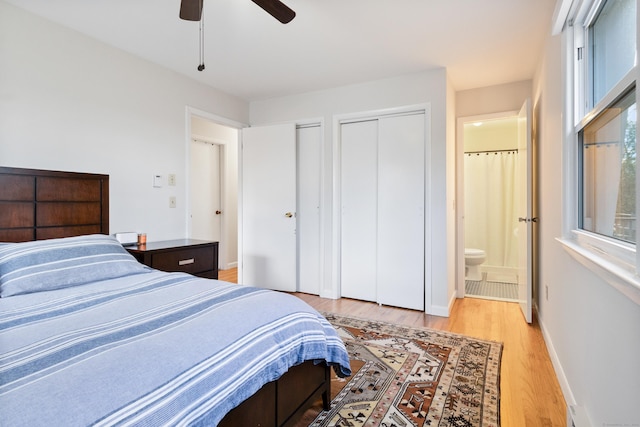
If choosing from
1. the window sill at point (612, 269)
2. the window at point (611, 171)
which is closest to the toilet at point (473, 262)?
the window at point (611, 171)

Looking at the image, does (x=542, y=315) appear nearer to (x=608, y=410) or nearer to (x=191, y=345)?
(x=608, y=410)

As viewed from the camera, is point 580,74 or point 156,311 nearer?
point 156,311

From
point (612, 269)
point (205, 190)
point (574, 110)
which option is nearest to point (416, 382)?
point (612, 269)

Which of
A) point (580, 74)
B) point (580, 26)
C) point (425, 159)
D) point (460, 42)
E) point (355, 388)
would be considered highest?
point (460, 42)

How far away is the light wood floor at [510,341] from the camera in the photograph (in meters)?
1.70

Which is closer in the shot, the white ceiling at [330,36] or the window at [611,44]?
the window at [611,44]

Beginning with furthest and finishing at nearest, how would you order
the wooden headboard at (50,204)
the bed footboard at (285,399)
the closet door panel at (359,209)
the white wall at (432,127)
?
the closet door panel at (359,209)
the white wall at (432,127)
the wooden headboard at (50,204)
the bed footboard at (285,399)

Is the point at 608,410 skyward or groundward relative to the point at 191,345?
groundward

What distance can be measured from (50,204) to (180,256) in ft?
3.13

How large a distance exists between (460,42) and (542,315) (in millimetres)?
2362

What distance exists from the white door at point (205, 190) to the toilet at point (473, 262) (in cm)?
381

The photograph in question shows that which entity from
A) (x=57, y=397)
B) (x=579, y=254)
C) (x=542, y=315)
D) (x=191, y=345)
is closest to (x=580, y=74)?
(x=579, y=254)

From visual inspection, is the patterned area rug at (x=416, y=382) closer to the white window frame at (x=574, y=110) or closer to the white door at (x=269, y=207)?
the white window frame at (x=574, y=110)

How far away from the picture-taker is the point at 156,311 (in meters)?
1.28
